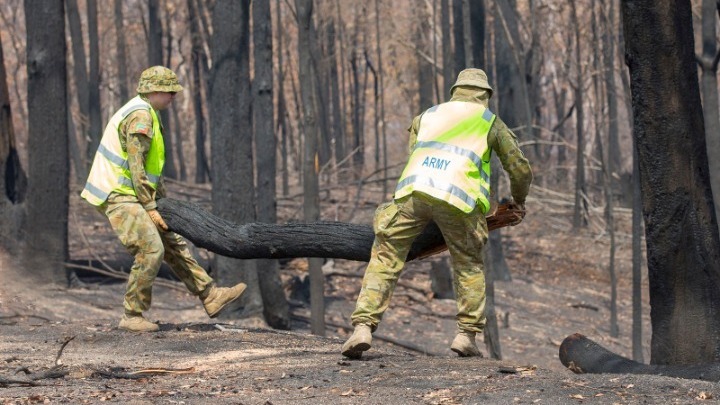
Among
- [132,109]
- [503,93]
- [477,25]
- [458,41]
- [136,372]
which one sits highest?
[477,25]

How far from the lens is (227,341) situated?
9.39 meters

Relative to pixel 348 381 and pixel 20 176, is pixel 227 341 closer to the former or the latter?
pixel 348 381

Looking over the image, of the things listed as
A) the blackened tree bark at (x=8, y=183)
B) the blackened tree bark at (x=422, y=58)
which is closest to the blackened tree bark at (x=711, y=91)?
the blackened tree bark at (x=8, y=183)

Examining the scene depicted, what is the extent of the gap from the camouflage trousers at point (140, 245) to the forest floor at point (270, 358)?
34 cm

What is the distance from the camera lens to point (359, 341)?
25.6 ft

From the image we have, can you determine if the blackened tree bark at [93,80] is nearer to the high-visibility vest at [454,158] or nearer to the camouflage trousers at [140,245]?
the camouflage trousers at [140,245]

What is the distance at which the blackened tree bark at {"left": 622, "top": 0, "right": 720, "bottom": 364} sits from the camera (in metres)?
8.05

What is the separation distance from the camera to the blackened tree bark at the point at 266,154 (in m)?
14.7

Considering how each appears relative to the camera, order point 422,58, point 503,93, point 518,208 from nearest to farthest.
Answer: point 518,208
point 503,93
point 422,58

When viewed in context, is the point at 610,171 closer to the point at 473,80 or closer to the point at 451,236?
the point at 473,80

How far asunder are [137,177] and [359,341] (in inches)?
101

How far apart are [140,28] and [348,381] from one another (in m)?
39.8

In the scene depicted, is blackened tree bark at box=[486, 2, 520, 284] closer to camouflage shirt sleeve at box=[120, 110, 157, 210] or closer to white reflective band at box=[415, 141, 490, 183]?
camouflage shirt sleeve at box=[120, 110, 157, 210]

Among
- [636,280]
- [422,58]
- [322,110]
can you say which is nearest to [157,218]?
[636,280]
